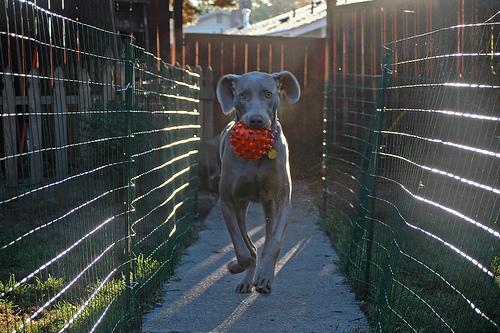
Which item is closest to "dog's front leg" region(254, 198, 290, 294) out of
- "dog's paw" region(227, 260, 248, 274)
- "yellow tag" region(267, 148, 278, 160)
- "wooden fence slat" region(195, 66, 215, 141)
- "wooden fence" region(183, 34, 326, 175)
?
"dog's paw" region(227, 260, 248, 274)

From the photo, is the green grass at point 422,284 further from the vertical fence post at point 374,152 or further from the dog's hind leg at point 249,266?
the dog's hind leg at point 249,266

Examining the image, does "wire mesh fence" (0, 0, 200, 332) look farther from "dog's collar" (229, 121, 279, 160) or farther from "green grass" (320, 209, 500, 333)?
"green grass" (320, 209, 500, 333)

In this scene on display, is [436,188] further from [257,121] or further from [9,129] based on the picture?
[257,121]

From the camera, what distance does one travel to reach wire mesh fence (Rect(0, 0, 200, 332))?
2604 mm

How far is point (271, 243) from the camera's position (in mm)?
5164

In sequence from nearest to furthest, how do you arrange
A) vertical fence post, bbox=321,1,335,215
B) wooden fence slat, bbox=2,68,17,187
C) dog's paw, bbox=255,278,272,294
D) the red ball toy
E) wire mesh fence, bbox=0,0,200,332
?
wooden fence slat, bbox=2,68,17,187 → wire mesh fence, bbox=0,0,200,332 → dog's paw, bbox=255,278,272,294 → the red ball toy → vertical fence post, bbox=321,1,335,215

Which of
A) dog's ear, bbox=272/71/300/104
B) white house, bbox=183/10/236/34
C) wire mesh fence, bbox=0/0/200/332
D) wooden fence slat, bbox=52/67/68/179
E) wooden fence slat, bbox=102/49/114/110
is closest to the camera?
wire mesh fence, bbox=0/0/200/332

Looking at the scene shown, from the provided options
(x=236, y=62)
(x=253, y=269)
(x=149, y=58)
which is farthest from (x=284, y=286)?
(x=236, y=62)

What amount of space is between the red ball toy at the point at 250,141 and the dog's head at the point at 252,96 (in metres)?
0.05

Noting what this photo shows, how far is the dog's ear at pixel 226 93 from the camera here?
5828 millimetres

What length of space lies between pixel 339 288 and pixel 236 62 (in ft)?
24.1

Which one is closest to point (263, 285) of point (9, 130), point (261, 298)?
point (261, 298)

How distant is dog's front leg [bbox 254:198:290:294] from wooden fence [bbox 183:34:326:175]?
6.18 m

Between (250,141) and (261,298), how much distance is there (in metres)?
1.12
